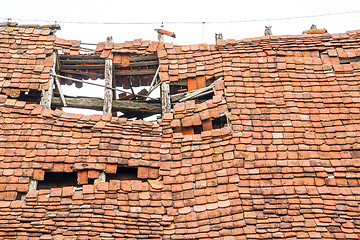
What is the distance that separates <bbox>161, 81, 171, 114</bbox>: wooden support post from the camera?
9656 mm

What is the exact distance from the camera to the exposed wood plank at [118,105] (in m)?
10.1

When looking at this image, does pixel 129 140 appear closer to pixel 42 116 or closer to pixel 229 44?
pixel 42 116

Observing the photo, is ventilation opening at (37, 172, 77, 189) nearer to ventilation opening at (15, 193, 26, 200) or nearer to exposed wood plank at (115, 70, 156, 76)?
ventilation opening at (15, 193, 26, 200)

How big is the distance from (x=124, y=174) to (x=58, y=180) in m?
1.54

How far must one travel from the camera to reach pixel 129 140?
347 inches

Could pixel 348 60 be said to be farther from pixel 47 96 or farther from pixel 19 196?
pixel 19 196

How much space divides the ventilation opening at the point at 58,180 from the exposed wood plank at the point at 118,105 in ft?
6.58

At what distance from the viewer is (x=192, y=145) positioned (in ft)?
28.3

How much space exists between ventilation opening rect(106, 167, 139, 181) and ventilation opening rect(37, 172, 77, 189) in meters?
0.86

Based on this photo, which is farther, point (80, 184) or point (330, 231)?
point (80, 184)

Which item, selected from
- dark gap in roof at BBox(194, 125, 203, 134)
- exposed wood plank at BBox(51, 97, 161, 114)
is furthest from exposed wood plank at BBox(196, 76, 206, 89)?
exposed wood plank at BBox(51, 97, 161, 114)

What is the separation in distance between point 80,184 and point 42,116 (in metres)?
1.92

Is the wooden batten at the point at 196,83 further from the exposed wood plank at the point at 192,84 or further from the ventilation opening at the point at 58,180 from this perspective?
the ventilation opening at the point at 58,180

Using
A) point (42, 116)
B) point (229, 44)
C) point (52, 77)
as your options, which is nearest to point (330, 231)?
point (229, 44)
